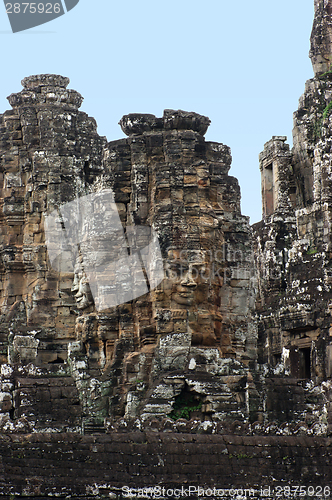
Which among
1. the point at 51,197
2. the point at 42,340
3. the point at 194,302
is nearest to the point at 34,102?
the point at 51,197

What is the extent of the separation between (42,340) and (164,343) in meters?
8.39

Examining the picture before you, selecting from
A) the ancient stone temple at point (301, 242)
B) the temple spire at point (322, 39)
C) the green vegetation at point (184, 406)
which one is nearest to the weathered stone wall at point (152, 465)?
the green vegetation at point (184, 406)

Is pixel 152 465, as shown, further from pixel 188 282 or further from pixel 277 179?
pixel 277 179

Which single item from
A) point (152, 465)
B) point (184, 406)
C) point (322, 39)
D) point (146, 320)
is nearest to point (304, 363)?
point (146, 320)

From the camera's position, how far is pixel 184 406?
2189 cm

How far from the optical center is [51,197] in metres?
31.5

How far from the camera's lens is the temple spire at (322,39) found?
128ft

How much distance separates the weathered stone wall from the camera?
19.2m

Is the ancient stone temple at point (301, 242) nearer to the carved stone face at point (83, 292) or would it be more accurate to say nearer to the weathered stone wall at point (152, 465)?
the weathered stone wall at point (152, 465)

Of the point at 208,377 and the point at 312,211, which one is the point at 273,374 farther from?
the point at 312,211

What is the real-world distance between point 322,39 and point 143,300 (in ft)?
62.7

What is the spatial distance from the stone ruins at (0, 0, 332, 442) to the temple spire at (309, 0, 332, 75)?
10239mm

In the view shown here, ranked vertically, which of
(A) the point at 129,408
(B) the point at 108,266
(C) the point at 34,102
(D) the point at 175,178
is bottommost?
(A) the point at 129,408

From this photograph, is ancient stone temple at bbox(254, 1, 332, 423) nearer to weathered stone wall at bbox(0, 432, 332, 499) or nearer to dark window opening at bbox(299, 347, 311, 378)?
dark window opening at bbox(299, 347, 311, 378)
